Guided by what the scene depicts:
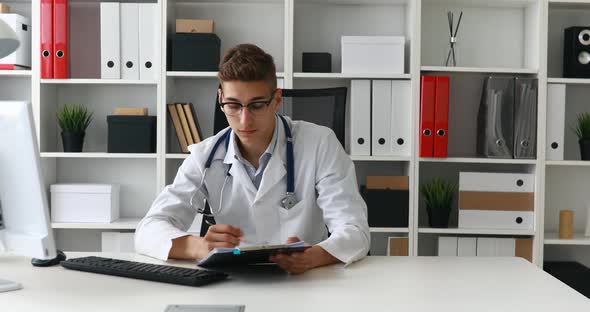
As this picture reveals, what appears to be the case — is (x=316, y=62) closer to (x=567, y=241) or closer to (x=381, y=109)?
(x=381, y=109)

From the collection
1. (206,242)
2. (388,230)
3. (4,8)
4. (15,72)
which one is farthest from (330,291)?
(4,8)

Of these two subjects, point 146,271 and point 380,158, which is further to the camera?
point 380,158

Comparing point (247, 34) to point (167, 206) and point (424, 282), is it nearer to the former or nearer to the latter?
point (167, 206)

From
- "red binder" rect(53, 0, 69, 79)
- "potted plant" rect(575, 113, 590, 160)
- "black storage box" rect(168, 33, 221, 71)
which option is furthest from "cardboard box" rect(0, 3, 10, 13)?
"potted plant" rect(575, 113, 590, 160)

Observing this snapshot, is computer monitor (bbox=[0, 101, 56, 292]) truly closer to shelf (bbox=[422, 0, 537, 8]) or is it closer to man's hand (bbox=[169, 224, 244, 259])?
man's hand (bbox=[169, 224, 244, 259])

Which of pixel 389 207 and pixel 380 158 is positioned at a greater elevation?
pixel 380 158

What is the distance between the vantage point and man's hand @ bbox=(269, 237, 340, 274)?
62.7 inches

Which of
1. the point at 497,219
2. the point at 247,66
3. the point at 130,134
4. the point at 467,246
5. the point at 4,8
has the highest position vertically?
the point at 4,8

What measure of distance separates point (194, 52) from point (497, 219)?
168cm

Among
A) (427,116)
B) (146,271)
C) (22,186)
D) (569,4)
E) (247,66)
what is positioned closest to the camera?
(22,186)

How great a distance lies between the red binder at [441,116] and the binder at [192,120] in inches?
45.8

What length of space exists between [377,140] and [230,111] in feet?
5.07

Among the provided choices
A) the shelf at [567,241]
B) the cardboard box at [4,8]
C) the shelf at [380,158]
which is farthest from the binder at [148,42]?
the shelf at [567,241]

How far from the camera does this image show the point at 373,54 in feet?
10.9
